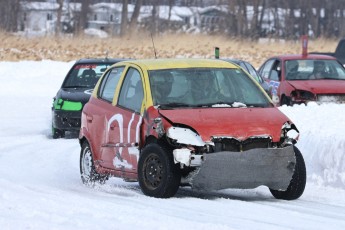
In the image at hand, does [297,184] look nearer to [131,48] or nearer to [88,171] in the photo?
[88,171]

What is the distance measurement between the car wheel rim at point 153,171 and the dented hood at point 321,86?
10.7 meters

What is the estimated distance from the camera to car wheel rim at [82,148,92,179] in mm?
11969

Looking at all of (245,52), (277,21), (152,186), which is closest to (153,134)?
(152,186)

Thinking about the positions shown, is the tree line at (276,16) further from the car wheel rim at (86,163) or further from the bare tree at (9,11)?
the car wheel rim at (86,163)

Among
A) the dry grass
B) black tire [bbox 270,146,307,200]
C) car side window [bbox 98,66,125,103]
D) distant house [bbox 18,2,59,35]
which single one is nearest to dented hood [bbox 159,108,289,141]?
black tire [bbox 270,146,307,200]

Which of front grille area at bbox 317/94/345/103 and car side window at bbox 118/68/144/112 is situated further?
front grille area at bbox 317/94/345/103

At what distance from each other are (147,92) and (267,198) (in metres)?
1.63

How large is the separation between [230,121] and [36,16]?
113964 mm

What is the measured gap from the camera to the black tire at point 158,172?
9.80 meters

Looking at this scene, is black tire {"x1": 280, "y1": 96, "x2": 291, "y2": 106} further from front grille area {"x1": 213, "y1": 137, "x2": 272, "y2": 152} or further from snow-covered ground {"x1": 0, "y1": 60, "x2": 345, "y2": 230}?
front grille area {"x1": 213, "y1": 137, "x2": 272, "y2": 152}

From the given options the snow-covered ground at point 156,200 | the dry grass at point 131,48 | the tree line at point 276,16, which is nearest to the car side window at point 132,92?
the snow-covered ground at point 156,200

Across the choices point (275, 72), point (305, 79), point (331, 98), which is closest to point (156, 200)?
point (331, 98)

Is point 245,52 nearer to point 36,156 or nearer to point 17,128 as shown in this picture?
point 17,128

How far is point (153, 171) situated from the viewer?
10039mm
